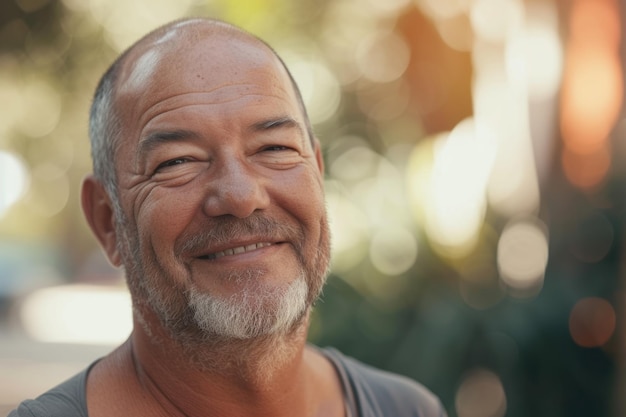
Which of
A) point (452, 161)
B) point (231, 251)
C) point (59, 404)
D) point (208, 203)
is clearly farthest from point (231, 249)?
point (452, 161)

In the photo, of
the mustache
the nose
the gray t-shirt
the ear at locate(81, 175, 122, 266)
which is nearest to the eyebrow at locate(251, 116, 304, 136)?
the nose

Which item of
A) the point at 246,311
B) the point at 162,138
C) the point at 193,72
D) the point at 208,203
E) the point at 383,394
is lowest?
the point at 383,394

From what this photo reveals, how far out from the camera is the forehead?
6.94 ft

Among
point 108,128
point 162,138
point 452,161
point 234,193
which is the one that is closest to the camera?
point 234,193

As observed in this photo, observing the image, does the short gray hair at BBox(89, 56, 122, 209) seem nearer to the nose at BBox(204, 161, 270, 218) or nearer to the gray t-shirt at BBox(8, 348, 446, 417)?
the nose at BBox(204, 161, 270, 218)

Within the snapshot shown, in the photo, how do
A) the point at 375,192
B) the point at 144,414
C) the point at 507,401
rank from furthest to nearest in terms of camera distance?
1. the point at 375,192
2. the point at 507,401
3. the point at 144,414

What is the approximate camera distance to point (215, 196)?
203 centimetres

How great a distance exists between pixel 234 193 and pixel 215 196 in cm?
6

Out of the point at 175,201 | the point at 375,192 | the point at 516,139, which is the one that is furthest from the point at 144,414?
the point at 516,139

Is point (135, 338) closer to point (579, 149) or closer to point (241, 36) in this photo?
point (241, 36)

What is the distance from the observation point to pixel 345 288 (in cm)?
542

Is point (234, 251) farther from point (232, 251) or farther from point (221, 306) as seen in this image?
point (221, 306)

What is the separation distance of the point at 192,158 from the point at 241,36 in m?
0.36

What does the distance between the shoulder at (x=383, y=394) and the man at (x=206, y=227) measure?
0.77 feet
